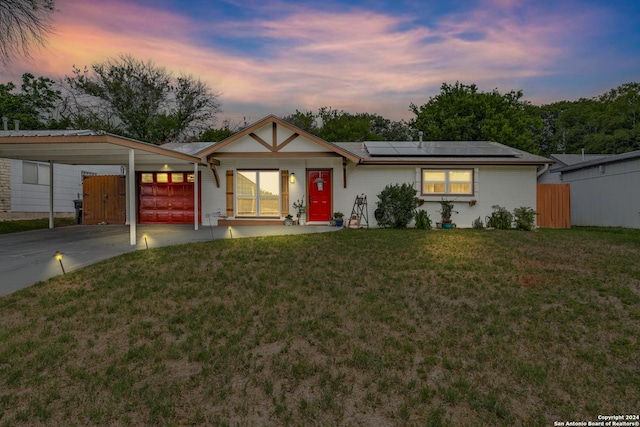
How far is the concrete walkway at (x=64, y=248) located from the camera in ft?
19.4

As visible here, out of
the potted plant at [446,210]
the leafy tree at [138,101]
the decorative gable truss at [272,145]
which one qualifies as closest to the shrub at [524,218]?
the potted plant at [446,210]

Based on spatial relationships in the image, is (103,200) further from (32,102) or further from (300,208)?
(32,102)

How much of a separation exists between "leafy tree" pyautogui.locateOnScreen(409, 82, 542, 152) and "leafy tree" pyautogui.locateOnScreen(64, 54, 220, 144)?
1864 cm

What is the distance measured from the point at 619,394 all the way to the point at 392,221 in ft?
33.8

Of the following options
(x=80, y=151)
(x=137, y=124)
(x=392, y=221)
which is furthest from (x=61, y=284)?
(x=137, y=124)

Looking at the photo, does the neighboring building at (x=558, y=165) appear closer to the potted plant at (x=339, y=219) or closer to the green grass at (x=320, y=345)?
the potted plant at (x=339, y=219)

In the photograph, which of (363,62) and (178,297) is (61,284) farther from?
(363,62)

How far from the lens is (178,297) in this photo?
495 centimetres

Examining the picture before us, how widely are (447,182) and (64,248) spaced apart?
12.6 meters

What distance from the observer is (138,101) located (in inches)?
1105

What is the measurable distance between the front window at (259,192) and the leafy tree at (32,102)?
2069cm

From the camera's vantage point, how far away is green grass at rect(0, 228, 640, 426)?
270cm

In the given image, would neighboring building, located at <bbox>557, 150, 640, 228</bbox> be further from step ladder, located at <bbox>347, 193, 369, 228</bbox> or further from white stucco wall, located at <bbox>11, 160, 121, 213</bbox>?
white stucco wall, located at <bbox>11, 160, 121, 213</bbox>

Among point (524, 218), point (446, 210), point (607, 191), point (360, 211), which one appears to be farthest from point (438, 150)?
point (607, 191)
